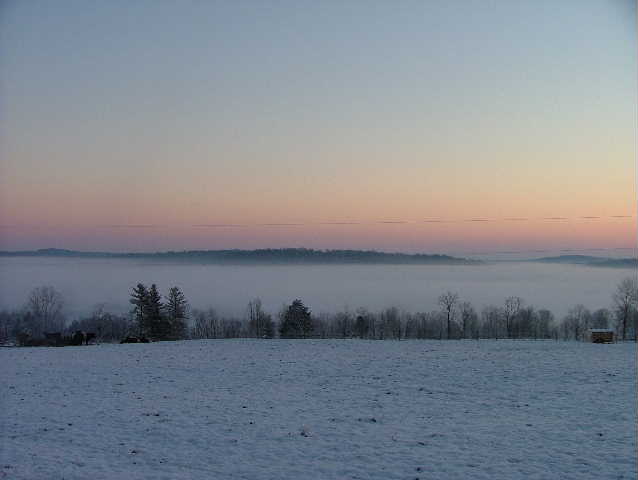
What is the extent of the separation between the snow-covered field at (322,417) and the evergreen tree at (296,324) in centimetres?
3495

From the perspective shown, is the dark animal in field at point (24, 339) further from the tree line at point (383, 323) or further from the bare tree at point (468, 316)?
the bare tree at point (468, 316)

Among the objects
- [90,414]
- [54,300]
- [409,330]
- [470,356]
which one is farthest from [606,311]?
[54,300]

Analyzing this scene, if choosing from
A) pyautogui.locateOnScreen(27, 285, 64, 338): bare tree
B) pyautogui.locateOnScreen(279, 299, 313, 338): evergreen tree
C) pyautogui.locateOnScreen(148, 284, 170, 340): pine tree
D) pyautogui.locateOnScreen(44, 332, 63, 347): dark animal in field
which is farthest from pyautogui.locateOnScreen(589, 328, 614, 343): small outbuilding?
pyautogui.locateOnScreen(27, 285, 64, 338): bare tree

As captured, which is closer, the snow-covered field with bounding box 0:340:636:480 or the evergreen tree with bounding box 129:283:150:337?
the snow-covered field with bounding box 0:340:636:480

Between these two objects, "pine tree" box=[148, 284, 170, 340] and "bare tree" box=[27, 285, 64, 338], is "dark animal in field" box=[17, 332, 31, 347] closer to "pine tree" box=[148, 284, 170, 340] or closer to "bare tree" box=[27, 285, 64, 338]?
"pine tree" box=[148, 284, 170, 340]

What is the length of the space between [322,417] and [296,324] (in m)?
49.9

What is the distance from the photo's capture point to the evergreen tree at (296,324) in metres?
66.6

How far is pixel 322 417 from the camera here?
17656 millimetres

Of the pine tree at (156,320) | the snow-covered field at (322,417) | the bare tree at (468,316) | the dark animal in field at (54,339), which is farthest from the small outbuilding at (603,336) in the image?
the bare tree at (468,316)

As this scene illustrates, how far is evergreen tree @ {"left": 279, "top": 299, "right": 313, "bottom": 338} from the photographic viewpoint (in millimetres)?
66562

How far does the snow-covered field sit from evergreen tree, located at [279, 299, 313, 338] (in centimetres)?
3495

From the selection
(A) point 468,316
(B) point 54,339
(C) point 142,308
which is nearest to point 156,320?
(C) point 142,308

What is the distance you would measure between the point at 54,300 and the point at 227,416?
136 meters

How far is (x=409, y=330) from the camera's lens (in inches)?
4592
